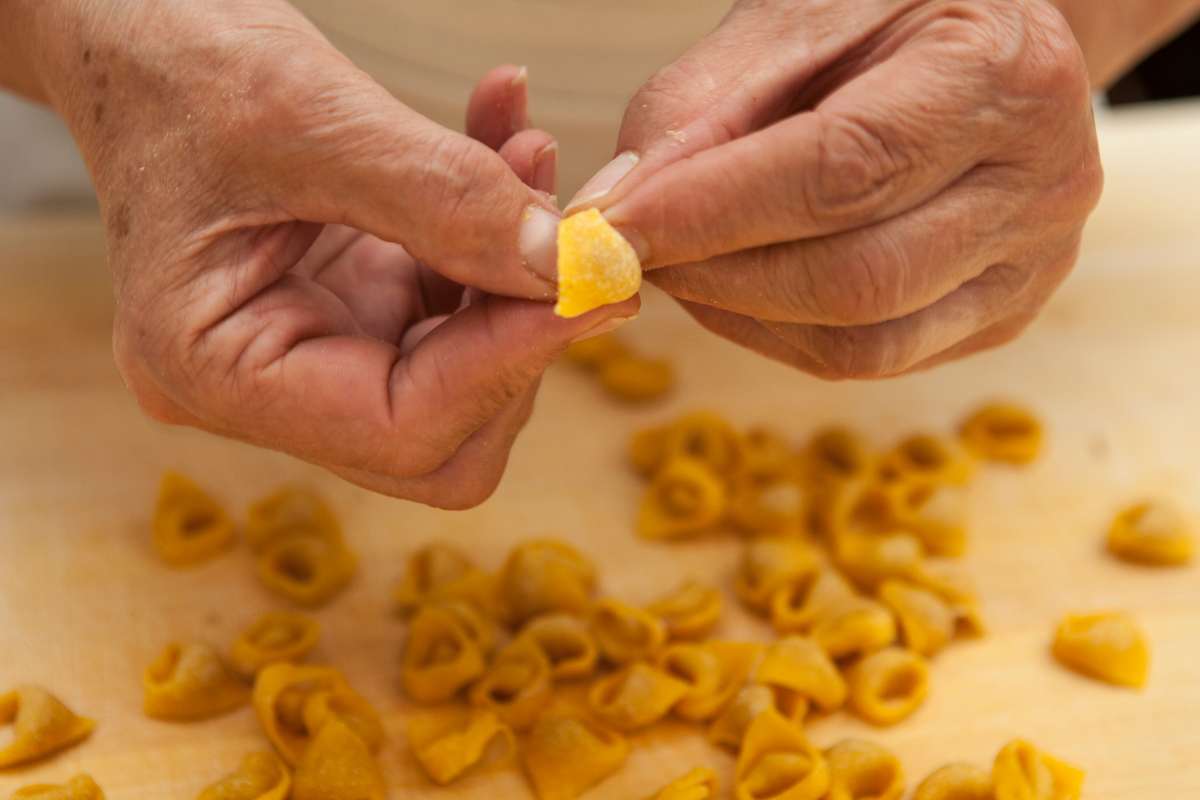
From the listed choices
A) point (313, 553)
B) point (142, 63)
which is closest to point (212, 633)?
point (313, 553)

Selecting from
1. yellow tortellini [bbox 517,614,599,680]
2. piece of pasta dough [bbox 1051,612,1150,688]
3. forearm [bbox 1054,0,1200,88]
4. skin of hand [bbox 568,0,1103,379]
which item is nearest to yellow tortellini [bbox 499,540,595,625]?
yellow tortellini [bbox 517,614,599,680]

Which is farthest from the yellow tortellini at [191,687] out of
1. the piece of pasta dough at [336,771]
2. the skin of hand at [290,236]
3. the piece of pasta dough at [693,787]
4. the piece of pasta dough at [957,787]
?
the piece of pasta dough at [957,787]

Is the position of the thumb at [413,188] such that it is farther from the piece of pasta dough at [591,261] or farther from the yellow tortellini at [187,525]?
the yellow tortellini at [187,525]

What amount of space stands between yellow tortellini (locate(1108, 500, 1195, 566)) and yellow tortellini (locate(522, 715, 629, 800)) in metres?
0.58

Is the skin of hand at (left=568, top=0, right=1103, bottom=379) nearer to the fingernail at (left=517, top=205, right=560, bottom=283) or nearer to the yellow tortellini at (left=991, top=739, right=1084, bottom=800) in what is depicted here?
the fingernail at (left=517, top=205, right=560, bottom=283)

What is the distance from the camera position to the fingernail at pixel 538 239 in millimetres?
850

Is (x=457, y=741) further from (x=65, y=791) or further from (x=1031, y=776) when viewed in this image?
(x=1031, y=776)

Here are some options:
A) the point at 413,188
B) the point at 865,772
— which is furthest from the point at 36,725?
the point at 865,772

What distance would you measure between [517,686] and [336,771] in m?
0.18

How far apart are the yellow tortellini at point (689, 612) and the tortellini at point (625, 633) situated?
0.06 ft

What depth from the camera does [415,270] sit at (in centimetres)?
113

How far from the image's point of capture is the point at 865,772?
104 cm

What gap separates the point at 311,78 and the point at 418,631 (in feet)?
1.70

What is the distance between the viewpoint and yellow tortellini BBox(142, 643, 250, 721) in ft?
3.52
